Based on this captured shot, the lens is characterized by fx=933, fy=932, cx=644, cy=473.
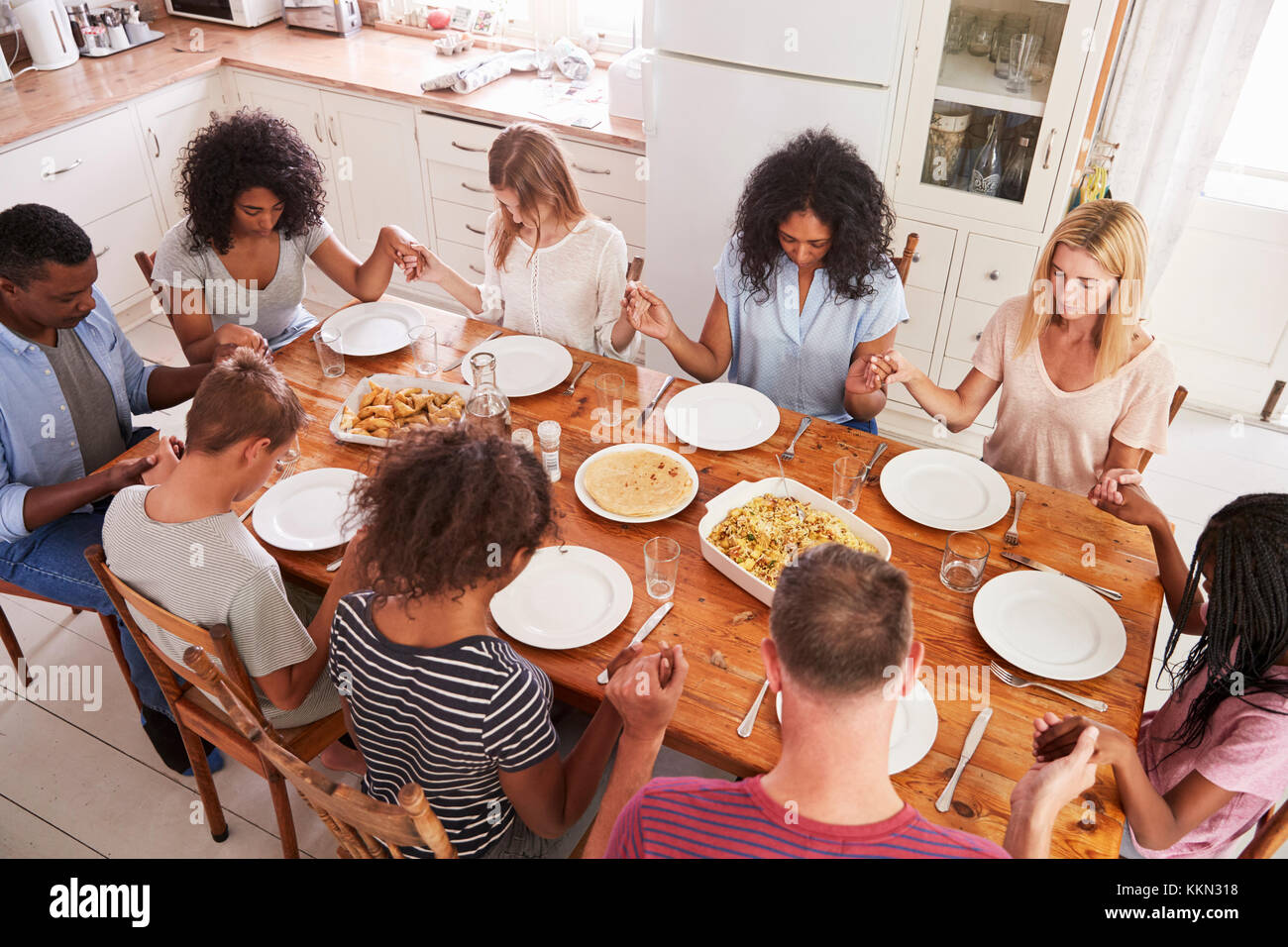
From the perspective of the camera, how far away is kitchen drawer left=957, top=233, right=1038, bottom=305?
10.0ft

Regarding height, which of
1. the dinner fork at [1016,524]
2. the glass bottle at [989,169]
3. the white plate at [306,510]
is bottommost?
the white plate at [306,510]

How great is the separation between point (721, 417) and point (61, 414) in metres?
1.55

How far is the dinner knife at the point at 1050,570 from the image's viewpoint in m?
1.73

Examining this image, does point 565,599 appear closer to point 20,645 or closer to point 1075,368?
point 1075,368

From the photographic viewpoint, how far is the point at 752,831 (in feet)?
3.63

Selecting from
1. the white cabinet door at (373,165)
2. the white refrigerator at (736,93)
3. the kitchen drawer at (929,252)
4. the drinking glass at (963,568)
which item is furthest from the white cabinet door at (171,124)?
the drinking glass at (963,568)

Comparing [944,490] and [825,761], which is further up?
[825,761]

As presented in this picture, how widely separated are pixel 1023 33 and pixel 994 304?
83cm

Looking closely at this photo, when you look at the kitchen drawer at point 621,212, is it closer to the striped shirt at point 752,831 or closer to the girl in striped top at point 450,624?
the girl in striped top at point 450,624

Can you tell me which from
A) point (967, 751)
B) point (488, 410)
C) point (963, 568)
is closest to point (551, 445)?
point (488, 410)

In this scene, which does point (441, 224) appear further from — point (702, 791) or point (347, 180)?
point (702, 791)

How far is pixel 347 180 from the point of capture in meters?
4.17

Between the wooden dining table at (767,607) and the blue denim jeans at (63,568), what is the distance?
267mm
